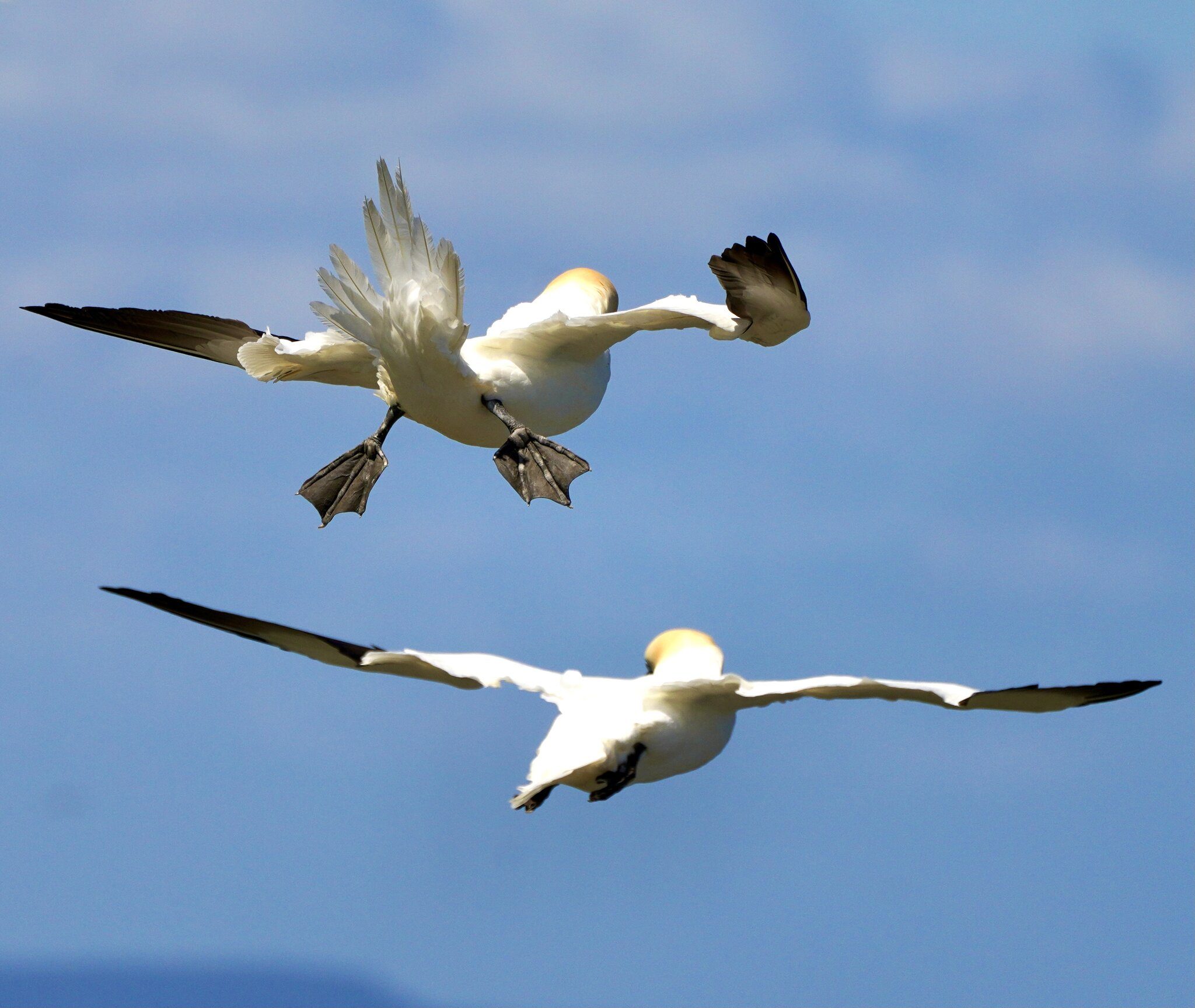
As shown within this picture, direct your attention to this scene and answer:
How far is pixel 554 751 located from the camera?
33.8ft

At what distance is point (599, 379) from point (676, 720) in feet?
9.10

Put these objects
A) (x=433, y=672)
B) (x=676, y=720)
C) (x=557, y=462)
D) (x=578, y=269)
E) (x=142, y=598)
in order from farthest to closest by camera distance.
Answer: (x=578, y=269), (x=557, y=462), (x=676, y=720), (x=433, y=672), (x=142, y=598)

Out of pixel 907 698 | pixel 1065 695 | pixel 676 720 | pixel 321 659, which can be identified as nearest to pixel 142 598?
pixel 321 659

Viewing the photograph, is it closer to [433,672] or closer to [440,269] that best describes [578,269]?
[440,269]

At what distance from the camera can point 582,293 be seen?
12938 millimetres

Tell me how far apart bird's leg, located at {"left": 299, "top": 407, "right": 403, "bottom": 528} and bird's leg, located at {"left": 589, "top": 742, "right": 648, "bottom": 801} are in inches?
106

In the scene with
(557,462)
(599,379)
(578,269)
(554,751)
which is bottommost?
(554,751)

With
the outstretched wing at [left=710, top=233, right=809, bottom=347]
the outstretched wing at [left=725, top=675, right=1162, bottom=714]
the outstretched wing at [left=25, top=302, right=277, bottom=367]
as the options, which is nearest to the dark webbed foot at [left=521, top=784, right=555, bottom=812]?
the outstretched wing at [left=725, top=675, right=1162, bottom=714]

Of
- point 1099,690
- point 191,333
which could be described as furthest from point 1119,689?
point 191,333

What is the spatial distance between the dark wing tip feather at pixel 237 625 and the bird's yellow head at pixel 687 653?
215cm

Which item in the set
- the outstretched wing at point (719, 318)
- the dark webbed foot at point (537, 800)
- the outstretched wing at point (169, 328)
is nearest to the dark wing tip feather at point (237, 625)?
the dark webbed foot at point (537, 800)

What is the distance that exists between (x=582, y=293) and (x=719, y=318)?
125cm

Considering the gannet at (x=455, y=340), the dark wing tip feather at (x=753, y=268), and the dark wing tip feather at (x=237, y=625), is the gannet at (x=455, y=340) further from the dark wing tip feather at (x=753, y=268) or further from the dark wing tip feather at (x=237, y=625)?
the dark wing tip feather at (x=237, y=625)

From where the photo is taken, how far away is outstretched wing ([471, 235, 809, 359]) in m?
11.5
